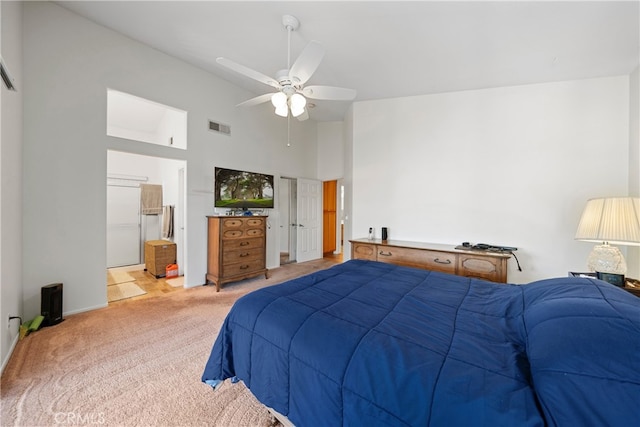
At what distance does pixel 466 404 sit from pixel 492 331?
51 cm

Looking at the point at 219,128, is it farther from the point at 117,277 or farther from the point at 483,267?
the point at 483,267

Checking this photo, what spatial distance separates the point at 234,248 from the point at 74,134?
2280 mm

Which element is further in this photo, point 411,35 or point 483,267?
point 483,267

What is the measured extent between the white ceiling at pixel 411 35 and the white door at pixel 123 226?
11.5 feet

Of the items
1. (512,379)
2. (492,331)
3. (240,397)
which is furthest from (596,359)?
(240,397)

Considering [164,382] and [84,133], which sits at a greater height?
[84,133]

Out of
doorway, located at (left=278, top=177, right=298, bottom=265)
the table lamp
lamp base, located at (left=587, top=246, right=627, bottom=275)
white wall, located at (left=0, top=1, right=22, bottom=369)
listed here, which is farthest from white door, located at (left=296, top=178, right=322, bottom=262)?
lamp base, located at (left=587, top=246, right=627, bottom=275)

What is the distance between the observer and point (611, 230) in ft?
6.45

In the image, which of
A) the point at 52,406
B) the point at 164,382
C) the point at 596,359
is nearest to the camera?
the point at 596,359

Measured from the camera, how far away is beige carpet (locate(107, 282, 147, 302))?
10.7ft

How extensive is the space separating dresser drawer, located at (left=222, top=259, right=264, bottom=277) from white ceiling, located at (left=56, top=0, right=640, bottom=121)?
291 cm

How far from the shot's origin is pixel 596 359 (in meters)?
0.73

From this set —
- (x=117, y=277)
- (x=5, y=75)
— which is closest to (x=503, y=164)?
(x=5, y=75)

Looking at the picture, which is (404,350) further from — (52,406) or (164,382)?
(52,406)
